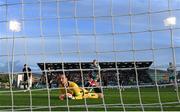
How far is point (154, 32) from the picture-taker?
32.7 ft

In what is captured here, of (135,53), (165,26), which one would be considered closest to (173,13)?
(165,26)

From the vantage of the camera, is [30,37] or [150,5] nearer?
[150,5]

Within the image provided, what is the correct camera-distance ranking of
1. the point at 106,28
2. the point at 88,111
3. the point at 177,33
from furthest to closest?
1. the point at 88,111
2. the point at 106,28
3. the point at 177,33

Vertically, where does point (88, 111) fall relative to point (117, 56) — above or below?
below

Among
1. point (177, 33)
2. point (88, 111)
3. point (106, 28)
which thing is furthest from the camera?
point (88, 111)

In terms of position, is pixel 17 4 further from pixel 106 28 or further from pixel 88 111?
pixel 88 111

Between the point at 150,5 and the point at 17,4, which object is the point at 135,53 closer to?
the point at 150,5

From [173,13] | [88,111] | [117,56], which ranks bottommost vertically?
[88,111]

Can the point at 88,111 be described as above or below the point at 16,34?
below

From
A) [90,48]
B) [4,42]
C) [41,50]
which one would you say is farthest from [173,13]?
[4,42]

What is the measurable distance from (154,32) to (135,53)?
0.51m

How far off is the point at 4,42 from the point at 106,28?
2.13 m

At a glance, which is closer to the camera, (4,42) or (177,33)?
(177,33)

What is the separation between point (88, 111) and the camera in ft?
41.1
